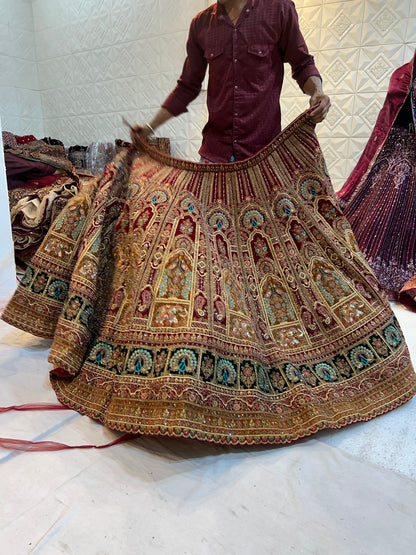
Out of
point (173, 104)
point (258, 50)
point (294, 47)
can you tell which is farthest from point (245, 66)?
point (173, 104)

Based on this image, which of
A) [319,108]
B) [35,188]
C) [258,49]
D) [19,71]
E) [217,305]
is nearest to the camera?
[217,305]

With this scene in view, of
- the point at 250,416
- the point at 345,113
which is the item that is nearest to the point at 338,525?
the point at 250,416

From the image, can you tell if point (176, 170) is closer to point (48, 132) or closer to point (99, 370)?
point (99, 370)

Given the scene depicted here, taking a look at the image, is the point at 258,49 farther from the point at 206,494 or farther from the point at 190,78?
the point at 206,494

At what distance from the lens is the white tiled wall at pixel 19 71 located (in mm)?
2848

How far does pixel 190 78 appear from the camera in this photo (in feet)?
5.32

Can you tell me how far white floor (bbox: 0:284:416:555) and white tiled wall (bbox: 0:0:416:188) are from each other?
61.7 inches

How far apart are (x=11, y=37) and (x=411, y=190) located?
10.1ft

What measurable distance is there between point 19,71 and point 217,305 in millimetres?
3090

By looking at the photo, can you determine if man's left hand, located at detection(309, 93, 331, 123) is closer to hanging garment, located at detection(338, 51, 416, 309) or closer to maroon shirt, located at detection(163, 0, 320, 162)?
maroon shirt, located at detection(163, 0, 320, 162)

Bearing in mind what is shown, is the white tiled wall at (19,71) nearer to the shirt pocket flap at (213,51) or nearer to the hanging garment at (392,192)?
the shirt pocket flap at (213,51)

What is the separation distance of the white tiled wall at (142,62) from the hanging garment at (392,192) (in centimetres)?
83

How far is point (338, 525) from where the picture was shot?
0.79 m

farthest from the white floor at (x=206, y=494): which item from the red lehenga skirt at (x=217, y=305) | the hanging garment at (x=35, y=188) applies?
the hanging garment at (x=35, y=188)
